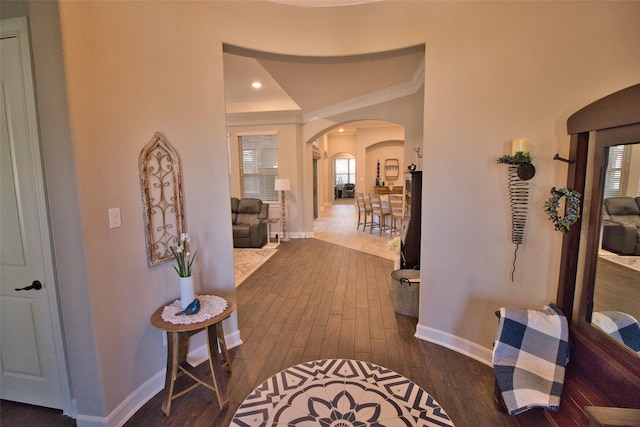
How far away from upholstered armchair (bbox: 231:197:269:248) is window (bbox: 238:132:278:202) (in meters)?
0.65

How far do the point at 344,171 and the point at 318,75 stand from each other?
532 inches

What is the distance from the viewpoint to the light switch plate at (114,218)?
5.73 feet

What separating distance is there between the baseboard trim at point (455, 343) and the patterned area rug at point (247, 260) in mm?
2611

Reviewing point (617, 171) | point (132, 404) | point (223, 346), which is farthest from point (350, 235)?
point (617, 171)

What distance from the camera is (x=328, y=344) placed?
8.81 ft

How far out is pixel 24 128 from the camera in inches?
66.7

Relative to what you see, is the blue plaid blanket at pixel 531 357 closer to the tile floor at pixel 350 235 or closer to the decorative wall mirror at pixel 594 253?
the decorative wall mirror at pixel 594 253

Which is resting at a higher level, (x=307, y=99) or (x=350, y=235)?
(x=307, y=99)

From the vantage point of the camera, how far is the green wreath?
1694 mm

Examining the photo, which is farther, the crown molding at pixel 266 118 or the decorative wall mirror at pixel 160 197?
the crown molding at pixel 266 118

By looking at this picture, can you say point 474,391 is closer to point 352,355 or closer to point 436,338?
point 436,338

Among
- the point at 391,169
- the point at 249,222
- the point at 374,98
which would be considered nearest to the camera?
the point at 374,98

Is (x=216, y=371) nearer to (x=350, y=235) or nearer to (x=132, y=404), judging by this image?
(x=132, y=404)

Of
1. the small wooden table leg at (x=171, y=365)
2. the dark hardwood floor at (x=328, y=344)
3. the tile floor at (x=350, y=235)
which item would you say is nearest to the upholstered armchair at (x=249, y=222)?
the tile floor at (x=350, y=235)
